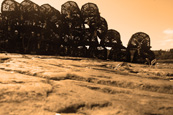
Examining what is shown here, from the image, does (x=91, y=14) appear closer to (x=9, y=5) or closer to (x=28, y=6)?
(x=28, y=6)

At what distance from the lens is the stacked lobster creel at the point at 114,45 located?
730cm

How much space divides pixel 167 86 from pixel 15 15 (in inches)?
363

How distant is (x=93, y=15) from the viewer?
7.79 m

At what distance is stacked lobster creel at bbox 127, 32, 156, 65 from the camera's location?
7031 millimetres

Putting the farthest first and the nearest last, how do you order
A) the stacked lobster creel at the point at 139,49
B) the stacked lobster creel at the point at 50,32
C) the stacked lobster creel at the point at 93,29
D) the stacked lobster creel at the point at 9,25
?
the stacked lobster creel at the point at 50,32 → the stacked lobster creel at the point at 9,25 → the stacked lobster creel at the point at 93,29 → the stacked lobster creel at the point at 139,49

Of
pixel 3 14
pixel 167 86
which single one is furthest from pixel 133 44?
pixel 3 14

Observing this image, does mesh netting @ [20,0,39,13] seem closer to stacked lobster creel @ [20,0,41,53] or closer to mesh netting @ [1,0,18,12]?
stacked lobster creel @ [20,0,41,53]

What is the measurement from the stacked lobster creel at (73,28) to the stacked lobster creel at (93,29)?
0.33 meters

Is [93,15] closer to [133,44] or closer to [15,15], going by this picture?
[133,44]

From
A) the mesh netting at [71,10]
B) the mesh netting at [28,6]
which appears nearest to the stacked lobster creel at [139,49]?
the mesh netting at [71,10]

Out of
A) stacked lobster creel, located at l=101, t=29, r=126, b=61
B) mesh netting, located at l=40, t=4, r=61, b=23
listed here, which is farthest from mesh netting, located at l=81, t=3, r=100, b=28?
mesh netting, located at l=40, t=4, r=61, b=23

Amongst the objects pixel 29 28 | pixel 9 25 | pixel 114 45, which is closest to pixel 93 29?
pixel 114 45

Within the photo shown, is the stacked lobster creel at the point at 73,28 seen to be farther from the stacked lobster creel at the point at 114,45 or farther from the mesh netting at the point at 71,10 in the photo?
the stacked lobster creel at the point at 114,45

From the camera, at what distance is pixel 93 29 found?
Result: 25.4 ft
